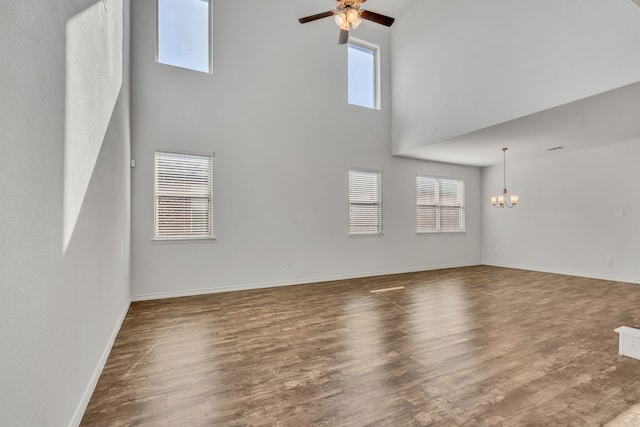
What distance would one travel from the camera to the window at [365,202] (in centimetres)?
627

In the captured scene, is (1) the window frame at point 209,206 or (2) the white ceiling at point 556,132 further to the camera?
(1) the window frame at point 209,206

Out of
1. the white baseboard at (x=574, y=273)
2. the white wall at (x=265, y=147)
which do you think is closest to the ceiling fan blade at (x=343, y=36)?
the white wall at (x=265, y=147)

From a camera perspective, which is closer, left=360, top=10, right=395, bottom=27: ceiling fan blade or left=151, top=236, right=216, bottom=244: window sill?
left=360, top=10, right=395, bottom=27: ceiling fan blade

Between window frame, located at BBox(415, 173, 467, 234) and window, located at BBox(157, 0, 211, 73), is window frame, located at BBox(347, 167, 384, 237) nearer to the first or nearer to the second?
window frame, located at BBox(415, 173, 467, 234)

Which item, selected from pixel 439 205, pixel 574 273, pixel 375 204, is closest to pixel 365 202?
pixel 375 204

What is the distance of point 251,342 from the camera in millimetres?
2910

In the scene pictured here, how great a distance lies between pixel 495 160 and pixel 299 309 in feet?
20.7

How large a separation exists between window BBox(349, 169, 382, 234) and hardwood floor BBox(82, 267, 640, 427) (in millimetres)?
2190

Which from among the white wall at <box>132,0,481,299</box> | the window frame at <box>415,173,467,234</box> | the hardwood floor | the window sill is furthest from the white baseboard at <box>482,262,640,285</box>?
the window sill

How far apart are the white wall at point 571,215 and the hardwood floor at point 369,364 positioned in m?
2.08

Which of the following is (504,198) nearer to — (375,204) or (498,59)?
(375,204)

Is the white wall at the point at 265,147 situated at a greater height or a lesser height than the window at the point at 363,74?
lesser

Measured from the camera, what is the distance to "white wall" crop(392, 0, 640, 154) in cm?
354

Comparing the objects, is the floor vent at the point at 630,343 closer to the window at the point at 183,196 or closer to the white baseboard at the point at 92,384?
the white baseboard at the point at 92,384
